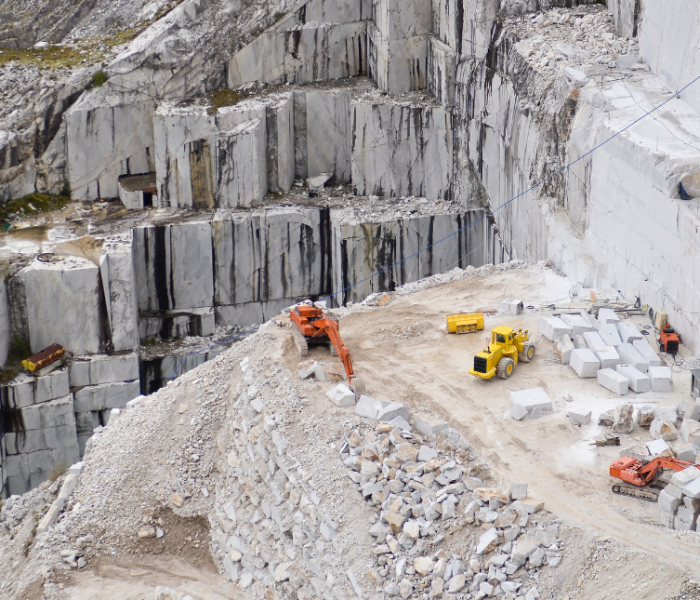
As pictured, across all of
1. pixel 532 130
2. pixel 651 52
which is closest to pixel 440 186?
pixel 532 130

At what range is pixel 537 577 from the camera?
37.0 feet

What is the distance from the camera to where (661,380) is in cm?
1502

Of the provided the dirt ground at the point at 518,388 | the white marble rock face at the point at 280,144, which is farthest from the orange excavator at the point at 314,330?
the white marble rock face at the point at 280,144

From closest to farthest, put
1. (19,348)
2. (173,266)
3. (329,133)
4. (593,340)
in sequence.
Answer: (593,340)
(19,348)
(173,266)
(329,133)

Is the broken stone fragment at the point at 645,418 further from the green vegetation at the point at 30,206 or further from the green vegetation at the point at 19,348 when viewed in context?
the green vegetation at the point at 30,206

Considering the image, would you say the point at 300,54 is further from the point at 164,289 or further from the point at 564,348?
the point at 564,348

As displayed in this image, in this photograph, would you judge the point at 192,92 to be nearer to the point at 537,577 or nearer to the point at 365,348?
the point at 365,348

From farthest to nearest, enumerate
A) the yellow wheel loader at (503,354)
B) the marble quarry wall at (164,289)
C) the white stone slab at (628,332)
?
the marble quarry wall at (164,289), the white stone slab at (628,332), the yellow wheel loader at (503,354)

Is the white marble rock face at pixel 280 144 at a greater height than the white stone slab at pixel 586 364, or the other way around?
the white marble rock face at pixel 280 144

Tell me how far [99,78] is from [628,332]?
18591 millimetres

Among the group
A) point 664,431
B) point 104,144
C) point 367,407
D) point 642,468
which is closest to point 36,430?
point 104,144

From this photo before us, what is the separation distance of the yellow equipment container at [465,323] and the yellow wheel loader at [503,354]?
4.31 feet

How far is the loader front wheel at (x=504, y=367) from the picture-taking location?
15.6 meters

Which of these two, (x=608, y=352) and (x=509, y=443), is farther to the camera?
(x=608, y=352)
